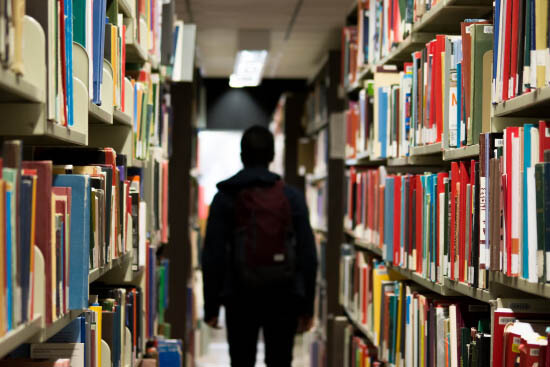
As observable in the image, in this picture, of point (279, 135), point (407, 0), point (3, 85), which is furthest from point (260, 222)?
point (279, 135)

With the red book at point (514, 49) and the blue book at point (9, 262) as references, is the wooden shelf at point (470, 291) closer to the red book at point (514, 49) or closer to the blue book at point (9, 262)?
the red book at point (514, 49)

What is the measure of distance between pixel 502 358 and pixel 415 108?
3.81 ft

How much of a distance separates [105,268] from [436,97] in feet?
3.75

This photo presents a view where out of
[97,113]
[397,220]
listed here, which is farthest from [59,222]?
[397,220]

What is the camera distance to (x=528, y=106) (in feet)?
5.36

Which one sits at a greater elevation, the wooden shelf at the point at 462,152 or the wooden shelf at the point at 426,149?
the wooden shelf at the point at 426,149

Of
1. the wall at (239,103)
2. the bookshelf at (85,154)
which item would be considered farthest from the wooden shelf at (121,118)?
the wall at (239,103)

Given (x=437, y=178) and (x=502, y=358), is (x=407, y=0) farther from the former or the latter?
(x=502, y=358)

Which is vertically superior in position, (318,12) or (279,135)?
(318,12)

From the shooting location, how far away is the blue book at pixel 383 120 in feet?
10.6

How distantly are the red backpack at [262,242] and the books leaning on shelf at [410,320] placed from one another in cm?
43

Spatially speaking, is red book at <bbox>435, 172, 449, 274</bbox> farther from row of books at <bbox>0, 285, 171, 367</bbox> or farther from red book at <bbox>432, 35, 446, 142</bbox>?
row of books at <bbox>0, 285, 171, 367</bbox>

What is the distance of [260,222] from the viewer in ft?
10.3

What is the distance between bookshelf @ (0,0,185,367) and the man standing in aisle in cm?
30
